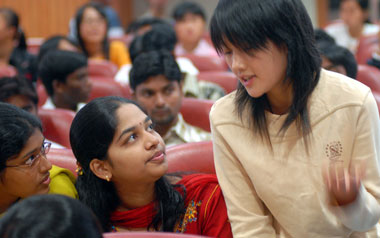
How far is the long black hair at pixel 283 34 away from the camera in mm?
1091

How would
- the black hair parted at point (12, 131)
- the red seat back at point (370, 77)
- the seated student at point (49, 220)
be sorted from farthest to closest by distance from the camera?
the red seat back at point (370, 77) → the black hair parted at point (12, 131) → the seated student at point (49, 220)

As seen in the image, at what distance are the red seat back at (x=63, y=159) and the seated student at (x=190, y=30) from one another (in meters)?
3.25

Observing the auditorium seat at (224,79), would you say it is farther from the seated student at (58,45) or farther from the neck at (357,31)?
the neck at (357,31)

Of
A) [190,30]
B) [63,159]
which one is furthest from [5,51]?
[63,159]

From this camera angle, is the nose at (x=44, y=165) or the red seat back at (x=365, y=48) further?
the red seat back at (x=365, y=48)

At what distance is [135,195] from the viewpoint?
1442 mm

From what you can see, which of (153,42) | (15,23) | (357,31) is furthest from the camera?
(357,31)

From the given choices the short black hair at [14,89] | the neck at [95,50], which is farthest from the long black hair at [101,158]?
the neck at [95,50]

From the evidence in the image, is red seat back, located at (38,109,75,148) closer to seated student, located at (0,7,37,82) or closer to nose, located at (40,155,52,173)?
nose, located at (40,155,52,173)

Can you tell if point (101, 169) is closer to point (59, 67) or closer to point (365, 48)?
point (59, 67)

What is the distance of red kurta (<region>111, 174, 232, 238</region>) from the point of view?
1.39m

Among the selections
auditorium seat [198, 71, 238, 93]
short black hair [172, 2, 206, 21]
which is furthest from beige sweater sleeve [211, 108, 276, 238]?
short black hair [172, 2, 206, 21]

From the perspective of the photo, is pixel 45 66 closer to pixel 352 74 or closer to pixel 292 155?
pixel 352 74

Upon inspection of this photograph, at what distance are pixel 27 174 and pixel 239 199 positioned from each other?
560mm
